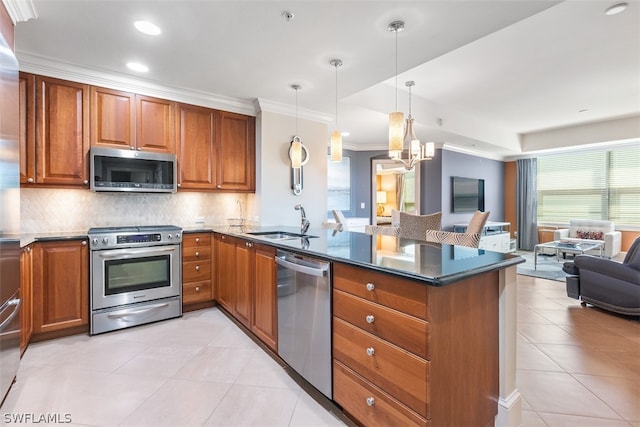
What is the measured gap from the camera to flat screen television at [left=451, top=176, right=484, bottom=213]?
268 inches

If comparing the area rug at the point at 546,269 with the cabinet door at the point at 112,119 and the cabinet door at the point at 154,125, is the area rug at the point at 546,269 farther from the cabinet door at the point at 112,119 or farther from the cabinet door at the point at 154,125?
the cabinet door at the point at 112,119

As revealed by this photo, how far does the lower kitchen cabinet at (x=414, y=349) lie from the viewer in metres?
1.23

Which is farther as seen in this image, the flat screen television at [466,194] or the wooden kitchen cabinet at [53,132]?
the flat screen television at [466,194]

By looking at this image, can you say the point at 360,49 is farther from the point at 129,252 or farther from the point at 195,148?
the point at 129,252

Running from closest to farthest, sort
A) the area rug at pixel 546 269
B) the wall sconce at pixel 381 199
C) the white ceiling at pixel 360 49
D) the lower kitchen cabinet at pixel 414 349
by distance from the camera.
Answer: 1. the lower kitchen cabinet at pixel 414 349
2. the white ceiling at pixel 360 49
3. the area rug at pixel 546 269
4. the wall sconce at pixel 381 199

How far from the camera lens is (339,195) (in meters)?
6.58

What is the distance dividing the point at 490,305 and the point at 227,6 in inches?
A: 94.6

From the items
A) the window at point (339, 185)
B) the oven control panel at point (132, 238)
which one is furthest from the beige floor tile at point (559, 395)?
the window at point (339, 185)

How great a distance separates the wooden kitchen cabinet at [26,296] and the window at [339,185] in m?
4.68

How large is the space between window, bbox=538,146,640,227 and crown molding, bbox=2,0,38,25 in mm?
9521

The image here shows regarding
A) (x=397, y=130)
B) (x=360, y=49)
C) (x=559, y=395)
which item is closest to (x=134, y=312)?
(x=397, y=130)

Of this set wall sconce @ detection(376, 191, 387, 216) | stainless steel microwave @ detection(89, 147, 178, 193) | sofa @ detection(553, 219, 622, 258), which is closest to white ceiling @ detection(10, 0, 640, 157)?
stainless steel microwave @ detection(89, 147, 178, 193)

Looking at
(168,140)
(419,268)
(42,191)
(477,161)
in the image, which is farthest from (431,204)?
(42,191)

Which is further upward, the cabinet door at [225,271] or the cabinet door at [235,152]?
the cabinet door at [235,152]
